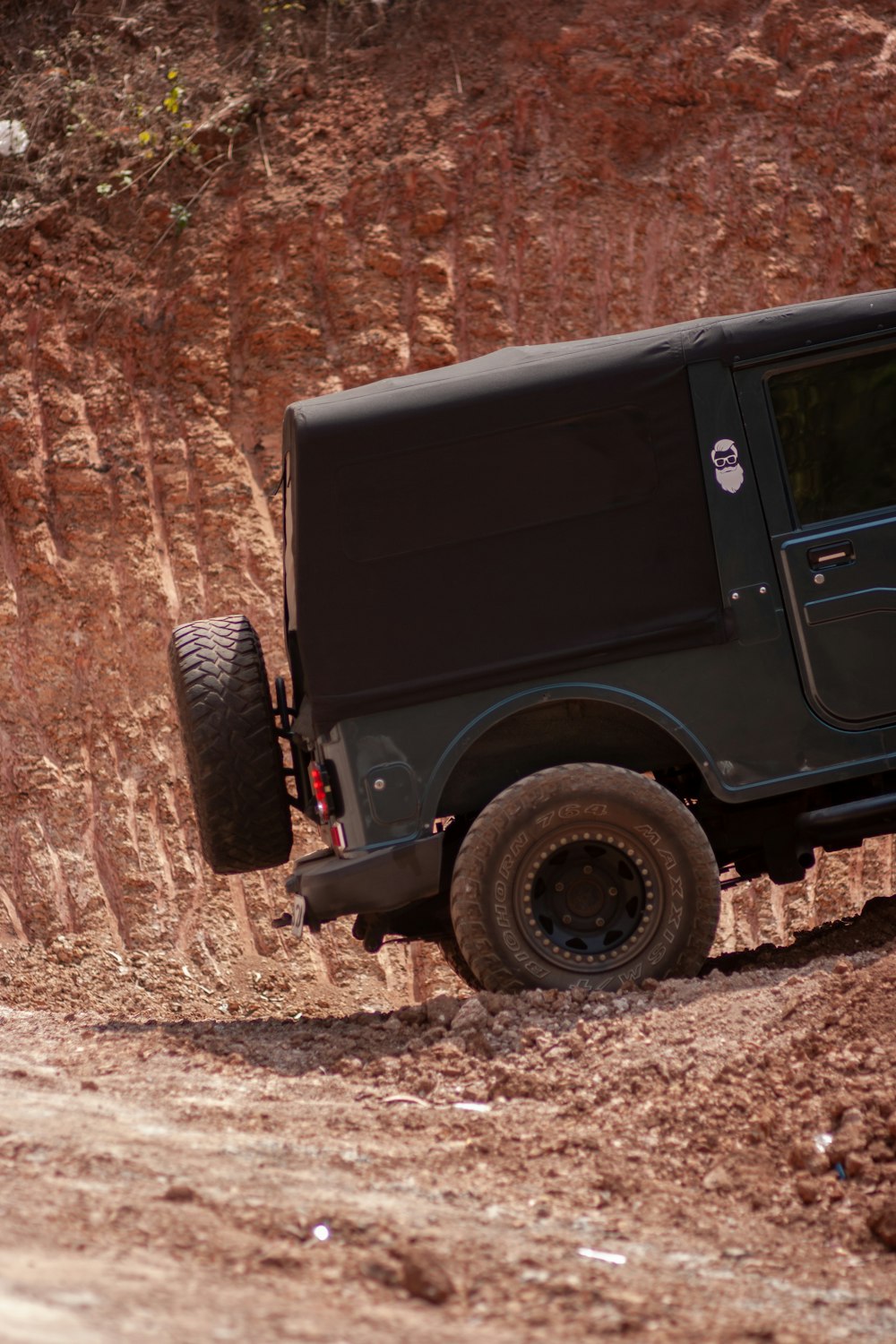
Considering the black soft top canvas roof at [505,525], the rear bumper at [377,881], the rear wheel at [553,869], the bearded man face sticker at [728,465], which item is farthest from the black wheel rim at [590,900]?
the bearded man face sticker at [728,465]

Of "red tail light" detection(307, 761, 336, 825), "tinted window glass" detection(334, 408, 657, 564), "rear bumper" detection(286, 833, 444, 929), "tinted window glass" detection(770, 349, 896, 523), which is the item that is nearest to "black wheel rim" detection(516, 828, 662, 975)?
"rear bumper" detection(286, 833, 444, 929)

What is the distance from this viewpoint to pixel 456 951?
536cm

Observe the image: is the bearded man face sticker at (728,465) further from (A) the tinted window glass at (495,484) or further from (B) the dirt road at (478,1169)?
(B) the dirt road at (478,1169)

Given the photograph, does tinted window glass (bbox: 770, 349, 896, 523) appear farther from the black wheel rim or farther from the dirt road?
the dirt road

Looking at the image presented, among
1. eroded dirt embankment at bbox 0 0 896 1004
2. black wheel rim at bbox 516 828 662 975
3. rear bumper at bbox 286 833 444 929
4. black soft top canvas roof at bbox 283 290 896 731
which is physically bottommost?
black wheel rim at bbox 516 828 662 975

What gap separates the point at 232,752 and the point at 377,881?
32.9 inches

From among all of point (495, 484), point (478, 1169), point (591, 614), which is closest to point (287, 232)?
point (495, 484)

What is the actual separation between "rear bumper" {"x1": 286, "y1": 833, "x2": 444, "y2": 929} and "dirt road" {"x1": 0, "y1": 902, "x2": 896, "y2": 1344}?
471 mm

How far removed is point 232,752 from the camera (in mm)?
4949

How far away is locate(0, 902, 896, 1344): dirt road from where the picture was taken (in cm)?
228

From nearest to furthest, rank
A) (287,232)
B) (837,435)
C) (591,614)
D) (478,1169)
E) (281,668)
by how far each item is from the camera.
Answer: (478,1169), (591,614), (837,435), (281,668), (287,232)

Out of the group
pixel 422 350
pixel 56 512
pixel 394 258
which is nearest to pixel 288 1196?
pixel 56 512

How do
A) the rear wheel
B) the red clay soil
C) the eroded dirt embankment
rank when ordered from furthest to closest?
the eroded dirt embankment < the rear wheel < the red clay soil

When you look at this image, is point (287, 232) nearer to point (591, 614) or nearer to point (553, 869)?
point (591, 614)
